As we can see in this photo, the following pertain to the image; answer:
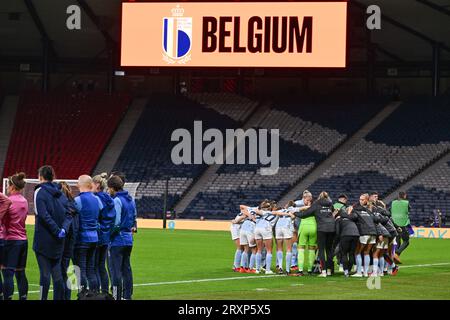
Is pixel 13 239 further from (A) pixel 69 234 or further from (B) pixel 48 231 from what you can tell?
(B) pixel 48 231

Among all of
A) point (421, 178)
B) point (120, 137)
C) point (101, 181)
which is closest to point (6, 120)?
point (120, 137)

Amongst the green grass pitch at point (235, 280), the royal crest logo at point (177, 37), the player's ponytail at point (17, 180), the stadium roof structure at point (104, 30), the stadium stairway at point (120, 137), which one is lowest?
the green grass pitch at point (235, 280)

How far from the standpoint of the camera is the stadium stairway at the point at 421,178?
56.2 metres

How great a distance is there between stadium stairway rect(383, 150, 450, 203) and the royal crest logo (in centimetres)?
1267

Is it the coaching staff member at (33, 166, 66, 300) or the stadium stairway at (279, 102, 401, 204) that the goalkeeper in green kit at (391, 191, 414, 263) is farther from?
the stadium stairway at (279, 102, 401, 204)

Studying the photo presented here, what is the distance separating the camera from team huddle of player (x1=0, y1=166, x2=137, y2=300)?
17078 mm

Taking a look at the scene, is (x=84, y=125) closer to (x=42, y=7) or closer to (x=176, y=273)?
(x=42, y=7)

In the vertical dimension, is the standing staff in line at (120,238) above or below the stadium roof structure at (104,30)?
below

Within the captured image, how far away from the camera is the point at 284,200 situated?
57.2m

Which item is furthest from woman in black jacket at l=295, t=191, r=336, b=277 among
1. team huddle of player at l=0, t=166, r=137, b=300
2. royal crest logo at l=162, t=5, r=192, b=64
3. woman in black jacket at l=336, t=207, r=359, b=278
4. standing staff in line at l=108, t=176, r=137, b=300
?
royal crest logo at l=162, t=5, r=192, b=64

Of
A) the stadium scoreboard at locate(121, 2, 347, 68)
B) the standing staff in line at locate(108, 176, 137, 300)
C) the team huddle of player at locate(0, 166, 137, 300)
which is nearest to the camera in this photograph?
the team huddle of player at locate(0, 166, 137, 300)

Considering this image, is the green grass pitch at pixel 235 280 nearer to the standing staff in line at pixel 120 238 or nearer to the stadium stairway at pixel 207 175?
the standing staff in line at pixel 120 238

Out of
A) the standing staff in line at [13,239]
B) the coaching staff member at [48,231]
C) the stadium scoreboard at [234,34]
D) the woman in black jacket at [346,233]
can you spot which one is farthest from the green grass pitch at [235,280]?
the stadium scoreboard at [234,34]

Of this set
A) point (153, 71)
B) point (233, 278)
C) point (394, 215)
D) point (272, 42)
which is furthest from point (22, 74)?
point (233, 278)
